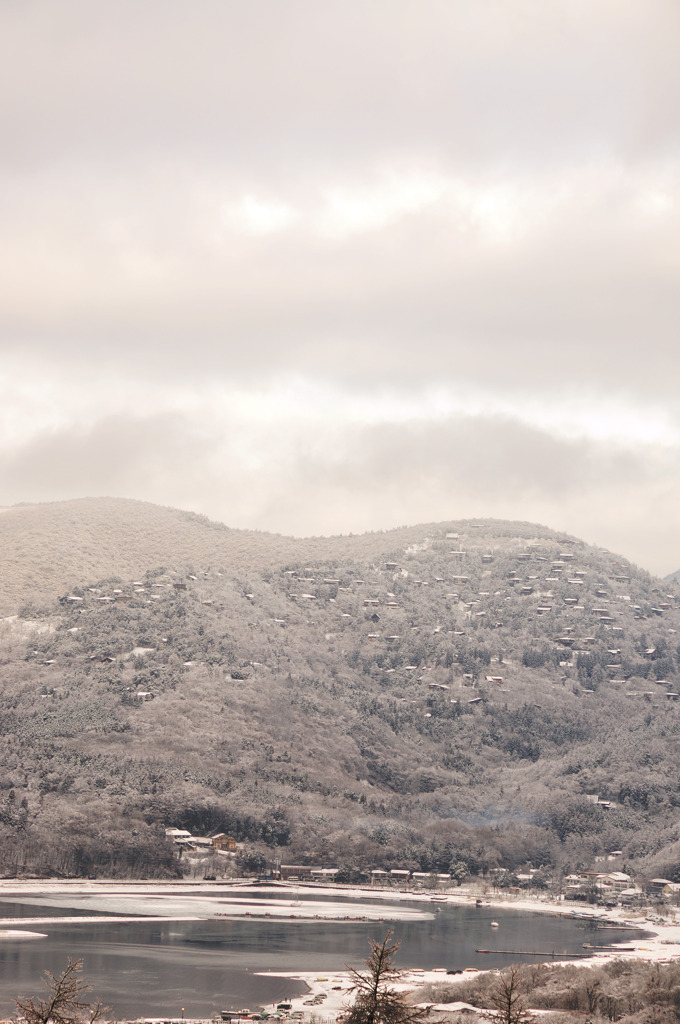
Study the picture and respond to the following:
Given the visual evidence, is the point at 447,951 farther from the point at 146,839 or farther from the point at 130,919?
the point at 146,839

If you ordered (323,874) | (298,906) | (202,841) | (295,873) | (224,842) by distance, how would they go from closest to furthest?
1. (298,906)
2. (323,874)
3. (295,873)
4. (202,841)
5. (224,842)

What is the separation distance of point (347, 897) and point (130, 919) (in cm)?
4759

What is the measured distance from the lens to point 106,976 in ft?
304

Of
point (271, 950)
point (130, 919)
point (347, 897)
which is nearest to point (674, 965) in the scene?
point (271, 950)

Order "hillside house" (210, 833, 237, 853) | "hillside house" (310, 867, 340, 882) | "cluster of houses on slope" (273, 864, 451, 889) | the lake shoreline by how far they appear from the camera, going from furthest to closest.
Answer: "hillside house" (210, 833, 237, 853)
"cluster of houses on slope" (273, 864, 451, 889)
"hillside house" (310, 867, 340, 882)
the lake shoreline

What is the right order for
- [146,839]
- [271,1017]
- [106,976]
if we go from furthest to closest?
[146,839] < [106,976] < [271,1017]

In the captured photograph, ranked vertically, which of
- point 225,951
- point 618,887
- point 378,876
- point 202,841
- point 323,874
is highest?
point 202,841

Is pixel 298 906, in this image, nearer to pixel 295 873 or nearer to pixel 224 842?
pixel 295 873

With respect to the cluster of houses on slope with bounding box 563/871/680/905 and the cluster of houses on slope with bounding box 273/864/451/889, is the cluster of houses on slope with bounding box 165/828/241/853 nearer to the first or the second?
the cluster of houses on slope with bounding box 273/864/451/889

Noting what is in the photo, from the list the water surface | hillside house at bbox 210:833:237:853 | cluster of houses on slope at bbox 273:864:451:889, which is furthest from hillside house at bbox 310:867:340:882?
the water surface

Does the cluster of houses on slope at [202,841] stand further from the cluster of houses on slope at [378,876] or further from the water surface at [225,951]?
the water surface at [225,951]

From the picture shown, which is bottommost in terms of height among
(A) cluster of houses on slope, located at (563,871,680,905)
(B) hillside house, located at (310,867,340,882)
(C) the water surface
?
(A) cluster of houses on slope, located at (563,871,680,905)

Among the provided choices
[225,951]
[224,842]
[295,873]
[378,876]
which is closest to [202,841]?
[224,842]

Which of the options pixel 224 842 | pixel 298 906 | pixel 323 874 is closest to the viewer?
pixel 298 906
